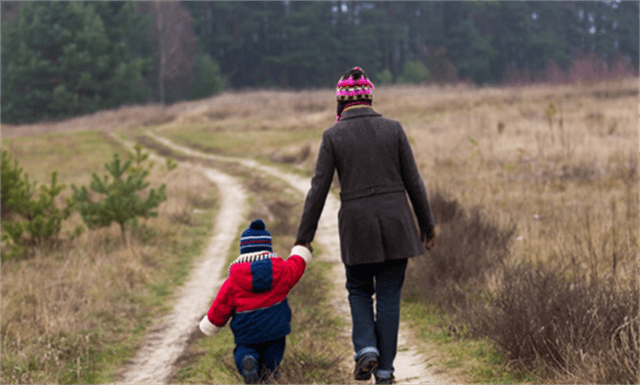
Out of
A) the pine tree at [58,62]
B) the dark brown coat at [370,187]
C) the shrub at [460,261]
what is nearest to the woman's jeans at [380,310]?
the dark brown coat at [370,187]

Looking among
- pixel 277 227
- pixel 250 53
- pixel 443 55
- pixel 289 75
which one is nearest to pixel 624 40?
pixel 443 55

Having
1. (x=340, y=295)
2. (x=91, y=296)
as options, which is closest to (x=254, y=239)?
(x=340, y=295)

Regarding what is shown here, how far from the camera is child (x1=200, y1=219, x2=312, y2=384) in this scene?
382cm

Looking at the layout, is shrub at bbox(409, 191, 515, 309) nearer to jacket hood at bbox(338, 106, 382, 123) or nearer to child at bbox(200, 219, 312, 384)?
child at bbox(200, 219, 312, 384)

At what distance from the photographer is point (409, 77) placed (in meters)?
52.9

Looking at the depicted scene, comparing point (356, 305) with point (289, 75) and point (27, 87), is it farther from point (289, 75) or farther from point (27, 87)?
point (289, 75)

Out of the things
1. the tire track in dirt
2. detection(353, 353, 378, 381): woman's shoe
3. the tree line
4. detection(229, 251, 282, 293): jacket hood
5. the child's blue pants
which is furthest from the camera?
the tree line

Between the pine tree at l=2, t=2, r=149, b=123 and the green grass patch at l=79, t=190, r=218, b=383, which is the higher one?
the pine tree at l=2, t=2, r=149, b=123

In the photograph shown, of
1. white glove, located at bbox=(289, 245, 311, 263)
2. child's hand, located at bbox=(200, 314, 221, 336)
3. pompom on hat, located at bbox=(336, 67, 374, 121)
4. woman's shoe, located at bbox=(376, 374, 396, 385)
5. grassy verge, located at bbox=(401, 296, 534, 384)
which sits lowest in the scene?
grassy verge, located at bbox=(401, 296, 534, 384)

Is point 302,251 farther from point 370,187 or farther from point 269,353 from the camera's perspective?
point 269,353

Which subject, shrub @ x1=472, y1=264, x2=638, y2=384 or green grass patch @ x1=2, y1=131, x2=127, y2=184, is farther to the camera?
green grass patch @ x1=2, y1=131, x2=127, y2=184

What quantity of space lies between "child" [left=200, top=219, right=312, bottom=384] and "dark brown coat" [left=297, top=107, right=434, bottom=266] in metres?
0.29

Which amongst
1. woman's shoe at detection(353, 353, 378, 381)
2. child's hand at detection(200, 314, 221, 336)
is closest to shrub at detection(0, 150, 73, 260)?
child's hand at detection(200, 314, 221, 336)

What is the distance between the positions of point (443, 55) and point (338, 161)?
61.3 meters
